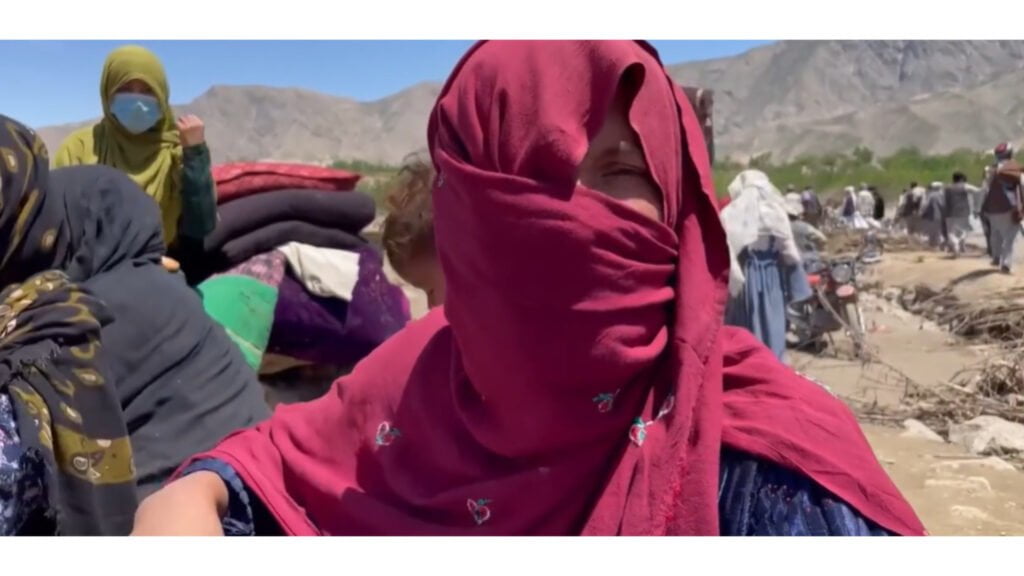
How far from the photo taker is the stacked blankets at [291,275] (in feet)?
10.6

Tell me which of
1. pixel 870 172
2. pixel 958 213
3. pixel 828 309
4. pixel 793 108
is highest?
pixel 828 309

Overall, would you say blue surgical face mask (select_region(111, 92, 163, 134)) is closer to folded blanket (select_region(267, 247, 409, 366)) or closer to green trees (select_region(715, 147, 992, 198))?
folded blanket (select_region(267, 247, 409, 366))

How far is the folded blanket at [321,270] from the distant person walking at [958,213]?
38.1 feet

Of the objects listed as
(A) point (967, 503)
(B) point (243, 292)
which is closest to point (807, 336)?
(A) point (967, 503)

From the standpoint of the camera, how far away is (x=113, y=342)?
190cm

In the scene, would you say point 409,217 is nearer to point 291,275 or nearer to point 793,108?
point 291,275

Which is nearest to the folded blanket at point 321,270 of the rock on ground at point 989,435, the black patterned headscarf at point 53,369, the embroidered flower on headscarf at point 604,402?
the black patterned headscarf at point 53,369

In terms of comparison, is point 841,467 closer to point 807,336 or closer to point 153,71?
point 153,71

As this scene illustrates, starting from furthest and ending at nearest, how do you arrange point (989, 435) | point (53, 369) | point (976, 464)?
point (989, 435), point (976, 464), point (53, 369)

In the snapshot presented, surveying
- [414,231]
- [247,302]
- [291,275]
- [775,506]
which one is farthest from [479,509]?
[291,275]

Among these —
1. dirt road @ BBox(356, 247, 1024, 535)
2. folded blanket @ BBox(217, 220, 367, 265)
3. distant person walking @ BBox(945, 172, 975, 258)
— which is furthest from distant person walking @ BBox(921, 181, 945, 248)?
folded blanket @ BBox(217, 220, 367, 265)

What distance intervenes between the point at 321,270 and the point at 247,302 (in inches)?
13.0

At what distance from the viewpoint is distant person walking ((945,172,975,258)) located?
13.4 metres

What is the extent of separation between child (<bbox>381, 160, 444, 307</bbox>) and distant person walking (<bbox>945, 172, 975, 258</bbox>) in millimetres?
12298
